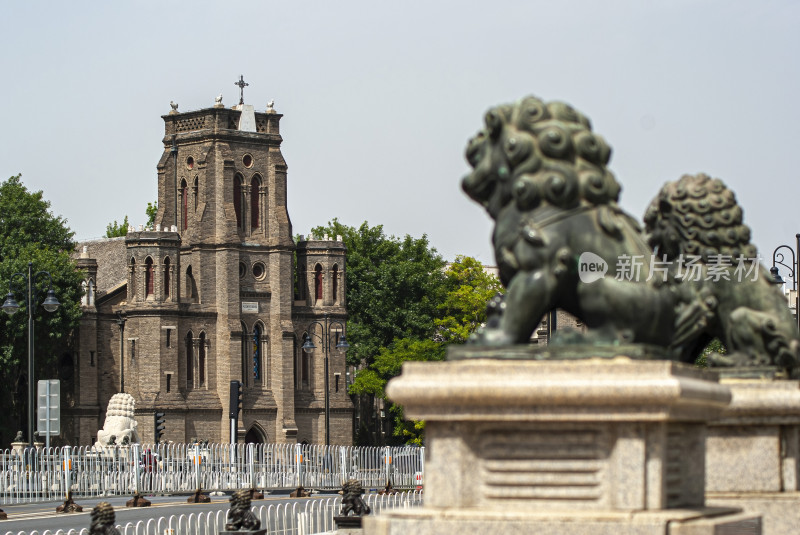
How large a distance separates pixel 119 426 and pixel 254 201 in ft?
104

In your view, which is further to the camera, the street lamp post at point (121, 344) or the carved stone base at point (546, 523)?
the street lamp post at point (121, 344)

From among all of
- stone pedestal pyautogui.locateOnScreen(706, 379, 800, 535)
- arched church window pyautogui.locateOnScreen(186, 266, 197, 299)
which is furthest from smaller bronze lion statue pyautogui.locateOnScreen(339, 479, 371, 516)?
arched church window pyautogui.locateOnScreen(186, 266, 197, 299)

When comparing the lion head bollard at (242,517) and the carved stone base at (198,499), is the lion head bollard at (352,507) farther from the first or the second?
the carved stone base at (198,499)

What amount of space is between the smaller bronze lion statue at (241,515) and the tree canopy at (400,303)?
6119 centimetres

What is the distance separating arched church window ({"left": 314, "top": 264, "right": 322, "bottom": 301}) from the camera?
281 ft

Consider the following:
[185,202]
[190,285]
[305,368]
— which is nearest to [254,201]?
[185,202]

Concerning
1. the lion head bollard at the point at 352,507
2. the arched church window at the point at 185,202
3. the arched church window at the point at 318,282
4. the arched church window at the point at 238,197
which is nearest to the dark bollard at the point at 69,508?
the lion head bollard at the point at 352,507

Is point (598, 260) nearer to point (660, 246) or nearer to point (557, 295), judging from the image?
point (557, 295)

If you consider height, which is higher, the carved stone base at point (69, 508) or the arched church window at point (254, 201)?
the arched church window at point (254, 201)

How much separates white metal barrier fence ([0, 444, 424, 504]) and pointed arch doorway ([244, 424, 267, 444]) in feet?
78.7

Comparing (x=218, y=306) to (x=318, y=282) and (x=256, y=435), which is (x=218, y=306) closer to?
(x=318, y=282)

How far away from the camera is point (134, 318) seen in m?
81.8

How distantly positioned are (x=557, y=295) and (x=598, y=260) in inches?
11.2

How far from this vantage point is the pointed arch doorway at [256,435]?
8225 cm
